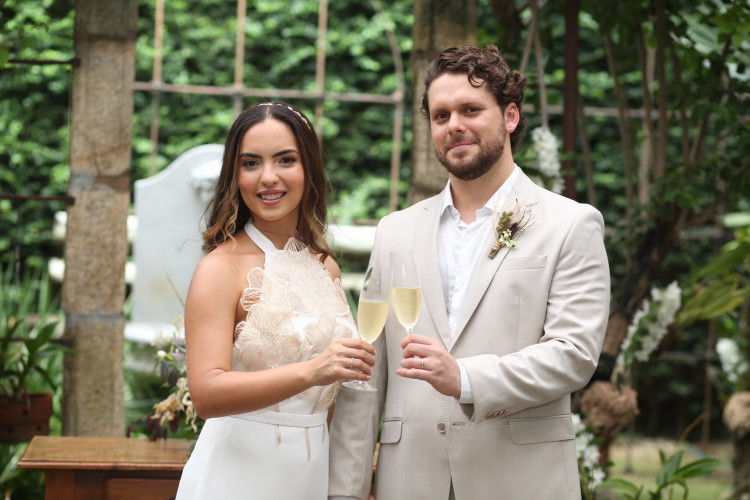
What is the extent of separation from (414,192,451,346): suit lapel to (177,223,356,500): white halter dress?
0.26 meters

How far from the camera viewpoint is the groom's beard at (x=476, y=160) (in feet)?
7.32

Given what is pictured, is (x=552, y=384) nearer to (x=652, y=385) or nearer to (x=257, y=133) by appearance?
(x=257, y=133)

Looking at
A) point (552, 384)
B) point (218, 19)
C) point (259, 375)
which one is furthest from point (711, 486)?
point (218, 19)

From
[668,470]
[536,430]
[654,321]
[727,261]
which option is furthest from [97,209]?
[727,261]

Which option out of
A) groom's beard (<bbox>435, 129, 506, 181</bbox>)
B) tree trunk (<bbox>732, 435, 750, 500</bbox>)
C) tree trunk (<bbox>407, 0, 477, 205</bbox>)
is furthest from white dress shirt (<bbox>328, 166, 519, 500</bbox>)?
tree trunk (<bbox>732, 435, 750, 500</bbox>)

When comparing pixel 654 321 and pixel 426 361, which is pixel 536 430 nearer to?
pixel 426 361

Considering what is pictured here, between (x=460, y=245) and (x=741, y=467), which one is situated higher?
(x=460, y=245)

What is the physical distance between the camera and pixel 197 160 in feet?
15.3

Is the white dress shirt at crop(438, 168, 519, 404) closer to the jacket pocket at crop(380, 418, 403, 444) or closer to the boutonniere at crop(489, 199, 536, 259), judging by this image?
the boutonniere at crop(489, 199, 536, 259)

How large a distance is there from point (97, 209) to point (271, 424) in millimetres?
1839

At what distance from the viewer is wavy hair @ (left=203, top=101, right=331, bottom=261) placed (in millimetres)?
2234

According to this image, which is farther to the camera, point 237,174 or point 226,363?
point 237,174

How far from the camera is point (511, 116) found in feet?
7.73

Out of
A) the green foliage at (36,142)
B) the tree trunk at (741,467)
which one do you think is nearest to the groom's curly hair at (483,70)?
the tree trunk at (741,467)
